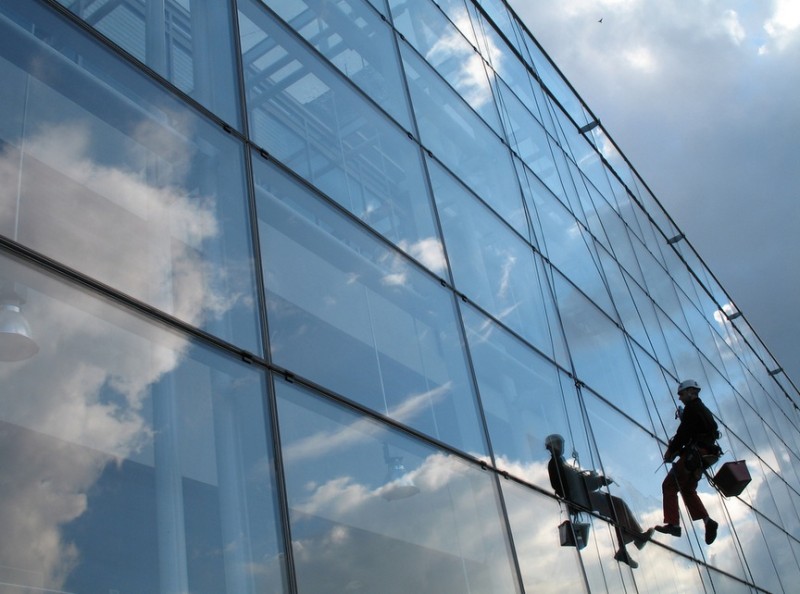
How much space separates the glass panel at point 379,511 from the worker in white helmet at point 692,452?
4699mm

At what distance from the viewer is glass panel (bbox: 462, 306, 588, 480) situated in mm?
8211

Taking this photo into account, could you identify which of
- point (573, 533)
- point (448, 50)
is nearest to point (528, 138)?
point (448, 50)

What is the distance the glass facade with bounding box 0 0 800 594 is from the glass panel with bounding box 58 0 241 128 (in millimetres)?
24

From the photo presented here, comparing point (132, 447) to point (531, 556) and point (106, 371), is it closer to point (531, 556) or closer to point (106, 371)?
point (106, 371)

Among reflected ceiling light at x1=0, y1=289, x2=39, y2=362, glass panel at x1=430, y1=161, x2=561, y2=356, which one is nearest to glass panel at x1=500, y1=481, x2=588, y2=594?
glass panel at x1=430, y1=161, x2=561, y2=356

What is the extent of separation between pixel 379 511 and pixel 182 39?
3.58 m

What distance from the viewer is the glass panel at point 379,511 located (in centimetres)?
533

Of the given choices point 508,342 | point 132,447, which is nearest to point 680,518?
point 508,342

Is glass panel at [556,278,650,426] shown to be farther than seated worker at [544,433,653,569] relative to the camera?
Yes

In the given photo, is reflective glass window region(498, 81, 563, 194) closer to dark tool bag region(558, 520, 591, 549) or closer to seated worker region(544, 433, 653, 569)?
seated worker region(544, 433, 653, 569)

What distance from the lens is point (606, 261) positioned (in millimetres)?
15070

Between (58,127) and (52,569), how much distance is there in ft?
8.07

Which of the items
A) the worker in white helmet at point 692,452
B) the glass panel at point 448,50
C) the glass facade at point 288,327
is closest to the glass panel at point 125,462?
the glass facade at point 288,327

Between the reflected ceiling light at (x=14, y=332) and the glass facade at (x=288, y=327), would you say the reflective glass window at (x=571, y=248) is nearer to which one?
the glass facade at (x=288, y=327)
